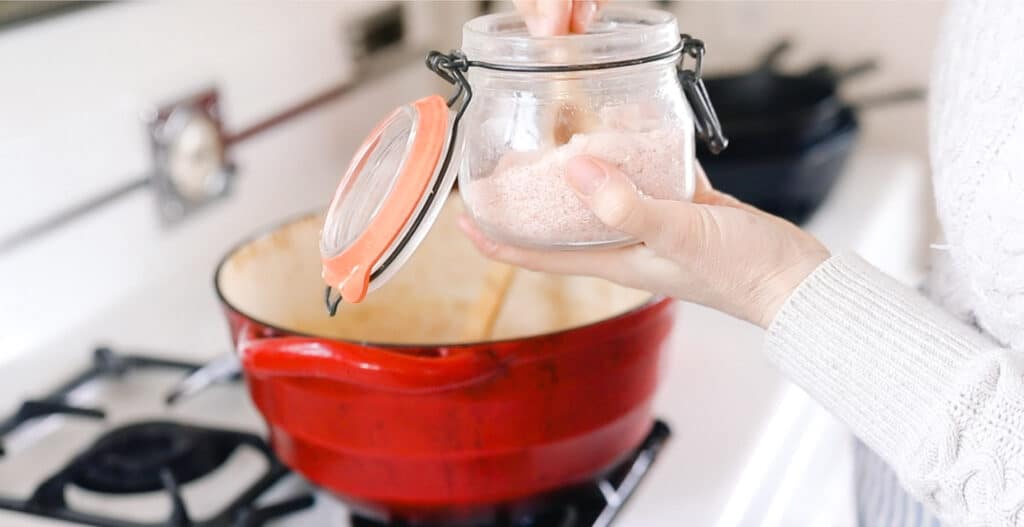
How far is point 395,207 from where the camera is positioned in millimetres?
501

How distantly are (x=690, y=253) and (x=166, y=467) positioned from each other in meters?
0.40

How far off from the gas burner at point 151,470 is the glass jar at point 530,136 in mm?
211

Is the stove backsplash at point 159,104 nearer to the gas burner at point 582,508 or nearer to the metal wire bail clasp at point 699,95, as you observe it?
the gas burner at point 582,508

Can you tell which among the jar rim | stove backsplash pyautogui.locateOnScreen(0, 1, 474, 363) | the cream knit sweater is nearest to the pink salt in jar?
the jar rim

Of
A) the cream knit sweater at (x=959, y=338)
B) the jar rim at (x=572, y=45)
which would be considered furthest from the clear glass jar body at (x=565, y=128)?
the cream knit sweater at (x=959, y=338)

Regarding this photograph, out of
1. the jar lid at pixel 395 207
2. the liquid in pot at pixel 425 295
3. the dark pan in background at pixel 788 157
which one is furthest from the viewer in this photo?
the dark pan in background at pixel 788 157

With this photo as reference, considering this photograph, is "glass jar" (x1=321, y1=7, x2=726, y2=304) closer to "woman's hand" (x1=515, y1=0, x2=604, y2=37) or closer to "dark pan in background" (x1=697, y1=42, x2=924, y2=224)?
"woman's hand" (x1=515, y1=0, x2=604, y2=37)

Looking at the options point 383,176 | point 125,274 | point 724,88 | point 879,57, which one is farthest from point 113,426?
point 879,57

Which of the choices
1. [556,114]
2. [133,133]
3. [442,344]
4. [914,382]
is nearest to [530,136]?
[556,114]

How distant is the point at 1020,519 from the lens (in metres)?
0.53

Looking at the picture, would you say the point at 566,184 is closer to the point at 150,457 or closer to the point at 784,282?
the point at 784,282

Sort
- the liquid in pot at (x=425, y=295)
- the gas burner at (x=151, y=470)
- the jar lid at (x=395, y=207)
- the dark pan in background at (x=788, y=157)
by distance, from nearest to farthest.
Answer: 1. the jar lid at (x=395, y=207)
2. the gas burner at (x=151, y=470)
3. the liquid in pot at (x=425, y=295)
4. the dark pan in background at (x=788, y=157)

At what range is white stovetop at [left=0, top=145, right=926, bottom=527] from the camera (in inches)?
27.2

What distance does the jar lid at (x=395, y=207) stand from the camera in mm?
501
